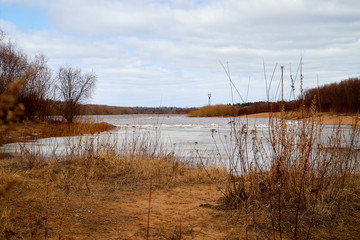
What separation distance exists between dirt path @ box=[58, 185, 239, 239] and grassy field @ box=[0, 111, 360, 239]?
11mm

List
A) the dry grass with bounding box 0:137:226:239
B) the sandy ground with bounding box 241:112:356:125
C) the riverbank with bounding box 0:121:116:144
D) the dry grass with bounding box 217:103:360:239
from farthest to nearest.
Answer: the riverbank with bounding box 0:121:116:144, the sandy ground with bounding box 241:112:356:125, the dry grass with bounding box 217:103:360:239, the dry grass with bounding box 0:137:226:239

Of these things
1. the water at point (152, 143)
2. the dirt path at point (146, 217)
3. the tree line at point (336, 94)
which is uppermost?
the tree line at point (336, 94)

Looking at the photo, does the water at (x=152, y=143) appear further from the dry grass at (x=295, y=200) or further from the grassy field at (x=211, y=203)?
the grassy field at (x=211, y=203)

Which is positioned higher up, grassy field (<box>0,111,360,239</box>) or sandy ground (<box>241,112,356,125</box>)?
sandy ground (<box>241,112,356,125</box>)

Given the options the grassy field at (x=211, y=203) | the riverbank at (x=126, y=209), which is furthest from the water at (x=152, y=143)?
the riverbank at (x=126, y=209)

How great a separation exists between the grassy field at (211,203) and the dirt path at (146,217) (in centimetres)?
1

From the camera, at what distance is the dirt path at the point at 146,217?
3.12m

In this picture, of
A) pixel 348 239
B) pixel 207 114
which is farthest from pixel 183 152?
pixel 207 114

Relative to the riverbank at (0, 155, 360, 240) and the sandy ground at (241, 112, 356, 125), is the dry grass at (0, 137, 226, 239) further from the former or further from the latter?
the sandy ground at (241, 112, 356, 125)

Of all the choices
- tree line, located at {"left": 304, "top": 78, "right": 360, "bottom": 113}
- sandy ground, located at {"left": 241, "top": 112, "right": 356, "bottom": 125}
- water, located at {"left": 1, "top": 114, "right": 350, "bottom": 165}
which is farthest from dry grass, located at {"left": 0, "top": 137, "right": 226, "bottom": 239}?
tree line, located at {"left": 304, "top": 78, "right": 360, "bottom": 113}

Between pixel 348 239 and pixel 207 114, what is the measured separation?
36602 mm

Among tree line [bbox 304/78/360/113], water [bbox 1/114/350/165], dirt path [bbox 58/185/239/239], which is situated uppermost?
tree line [bbox 304/78/360/113]

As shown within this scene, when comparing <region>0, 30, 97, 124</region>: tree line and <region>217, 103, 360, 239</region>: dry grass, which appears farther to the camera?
<region>0, 30, 97, 124</region>: tree line

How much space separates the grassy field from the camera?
3.12m
